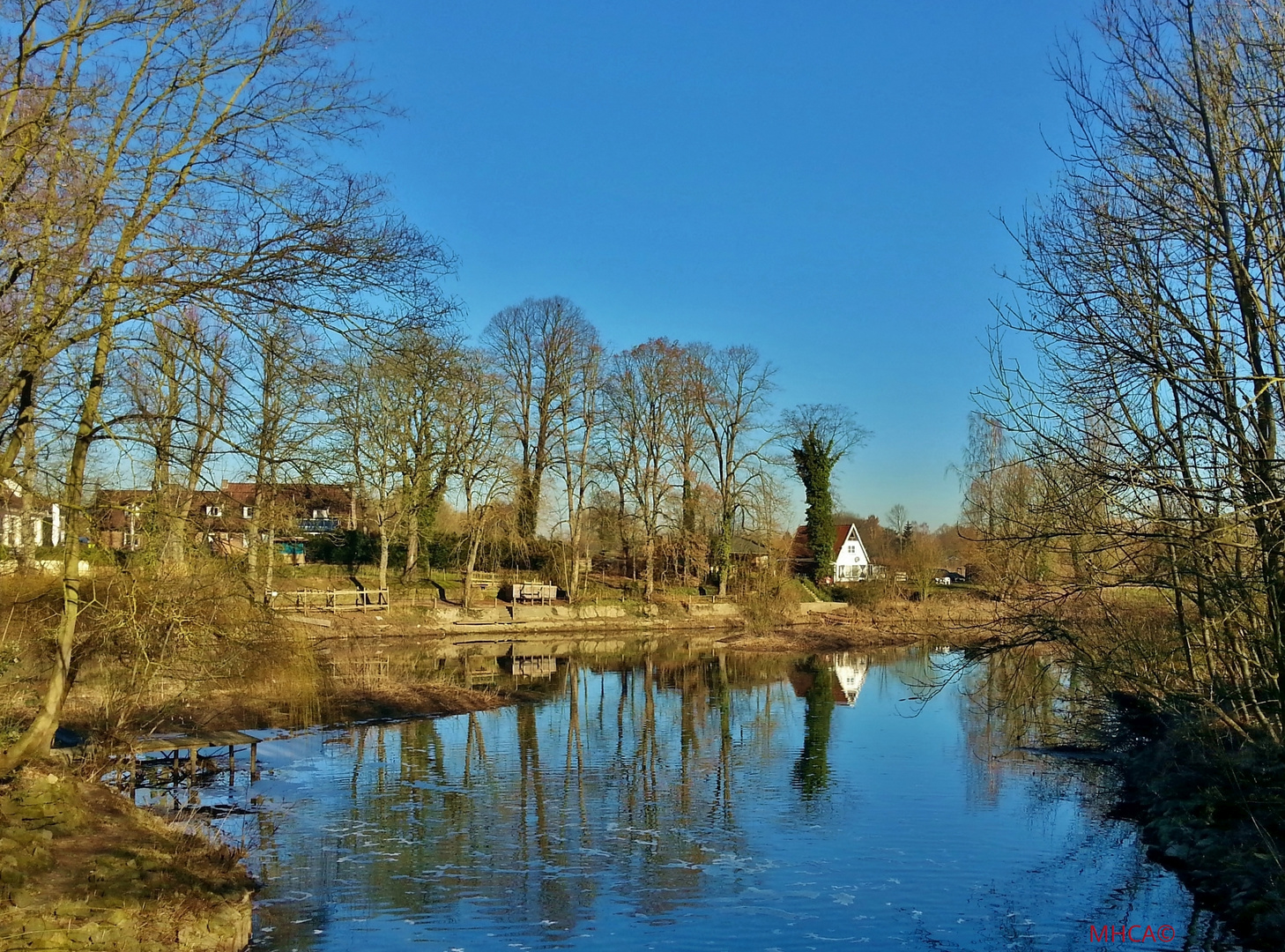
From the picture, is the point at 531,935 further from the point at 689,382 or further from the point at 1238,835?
the point at 689,382

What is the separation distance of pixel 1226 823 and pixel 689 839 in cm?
627

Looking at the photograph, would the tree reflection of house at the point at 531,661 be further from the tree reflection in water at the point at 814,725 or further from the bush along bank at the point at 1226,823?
the bush along bank at the point at 1226,823

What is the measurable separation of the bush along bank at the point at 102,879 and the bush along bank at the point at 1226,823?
30.0 feet

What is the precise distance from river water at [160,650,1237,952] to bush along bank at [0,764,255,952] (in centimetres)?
75

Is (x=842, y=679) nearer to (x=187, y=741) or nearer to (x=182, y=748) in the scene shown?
(x=182, y=748)

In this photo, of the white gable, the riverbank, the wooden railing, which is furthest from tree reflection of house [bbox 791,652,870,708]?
the white gable

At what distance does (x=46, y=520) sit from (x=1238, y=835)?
12.5 metres

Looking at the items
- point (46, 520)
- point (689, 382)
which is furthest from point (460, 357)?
point (689, 382)

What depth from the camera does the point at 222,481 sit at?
9.64 meters

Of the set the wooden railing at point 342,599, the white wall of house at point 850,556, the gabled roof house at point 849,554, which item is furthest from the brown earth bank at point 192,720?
the white wall of house at point 850,556

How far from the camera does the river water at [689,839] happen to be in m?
9.70

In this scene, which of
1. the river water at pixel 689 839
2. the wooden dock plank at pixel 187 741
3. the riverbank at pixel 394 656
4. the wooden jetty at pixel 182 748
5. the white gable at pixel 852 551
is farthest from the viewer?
the white gable at pixel 852 551

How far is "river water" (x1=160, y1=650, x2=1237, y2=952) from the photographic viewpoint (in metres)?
9.70

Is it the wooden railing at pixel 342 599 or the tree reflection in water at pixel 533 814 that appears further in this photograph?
the wooden railing at pixel 342 599
